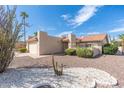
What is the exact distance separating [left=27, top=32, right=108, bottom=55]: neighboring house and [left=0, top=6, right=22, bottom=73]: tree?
9.65 metres

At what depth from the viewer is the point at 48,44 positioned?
56.1 ft

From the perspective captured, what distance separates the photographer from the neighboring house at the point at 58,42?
649 inches

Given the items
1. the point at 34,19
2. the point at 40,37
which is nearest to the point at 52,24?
the point at 34,19

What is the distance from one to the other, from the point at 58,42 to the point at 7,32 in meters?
12.6

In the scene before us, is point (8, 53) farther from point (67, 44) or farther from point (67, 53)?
point (67, 44)

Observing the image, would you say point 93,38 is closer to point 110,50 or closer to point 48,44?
point 110,50

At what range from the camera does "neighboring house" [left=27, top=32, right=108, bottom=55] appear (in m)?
16.5

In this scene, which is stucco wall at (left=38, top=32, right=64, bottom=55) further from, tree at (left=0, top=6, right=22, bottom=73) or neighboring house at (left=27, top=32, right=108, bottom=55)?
tree at (left=0, top=6, right=22, bottom=73)

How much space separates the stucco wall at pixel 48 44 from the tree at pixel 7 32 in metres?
9.68

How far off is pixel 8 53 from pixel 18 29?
1.26 m

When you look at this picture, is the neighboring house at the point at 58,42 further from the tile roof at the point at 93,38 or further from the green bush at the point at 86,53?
the green bush at the point at 86,53

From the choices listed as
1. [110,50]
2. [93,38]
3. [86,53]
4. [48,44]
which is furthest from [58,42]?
[110,50]
